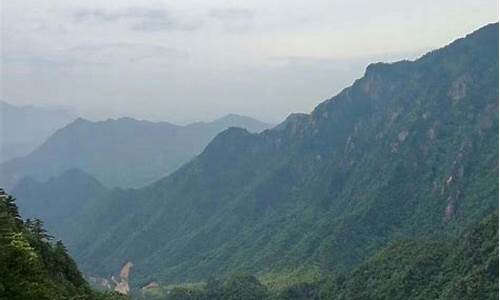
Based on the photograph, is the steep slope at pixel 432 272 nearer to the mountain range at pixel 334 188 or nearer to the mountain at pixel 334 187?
the mountain range at pixel 334 188

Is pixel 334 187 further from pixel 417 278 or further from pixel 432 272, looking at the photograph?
pixel 417 278

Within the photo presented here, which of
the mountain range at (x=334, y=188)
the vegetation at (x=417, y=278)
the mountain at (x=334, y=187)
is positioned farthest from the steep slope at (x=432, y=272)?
the mountain at (x=334, y=187)

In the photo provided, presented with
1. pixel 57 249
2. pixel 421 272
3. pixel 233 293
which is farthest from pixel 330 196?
pixel 57 249

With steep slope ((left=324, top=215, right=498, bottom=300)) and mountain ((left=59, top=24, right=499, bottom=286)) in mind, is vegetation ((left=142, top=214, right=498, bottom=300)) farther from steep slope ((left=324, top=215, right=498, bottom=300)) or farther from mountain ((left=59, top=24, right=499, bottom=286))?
mountain ((left=59, top=24, right=499, bottom=286))

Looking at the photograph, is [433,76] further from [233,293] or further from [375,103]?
[233,293]

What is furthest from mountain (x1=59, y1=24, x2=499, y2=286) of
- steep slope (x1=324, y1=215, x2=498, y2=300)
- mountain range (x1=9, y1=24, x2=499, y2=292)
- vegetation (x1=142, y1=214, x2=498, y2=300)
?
steep slope (x1=324, y1=215, x2=498, y2=300)

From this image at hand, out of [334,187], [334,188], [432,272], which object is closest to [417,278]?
[432,272]
